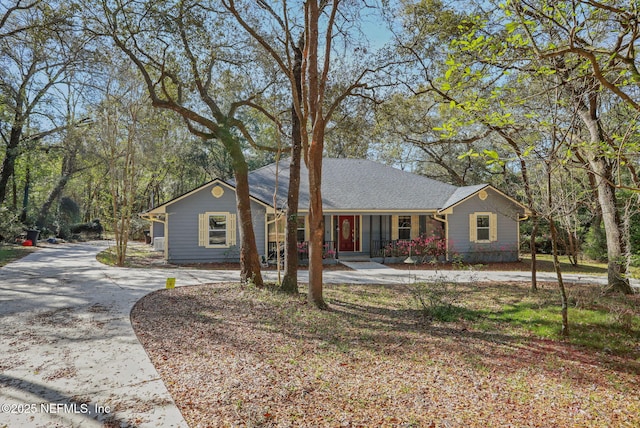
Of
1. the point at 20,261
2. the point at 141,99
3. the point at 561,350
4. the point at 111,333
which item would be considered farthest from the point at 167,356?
the point at 20,261

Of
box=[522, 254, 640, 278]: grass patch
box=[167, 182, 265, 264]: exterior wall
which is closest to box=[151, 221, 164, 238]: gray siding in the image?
box=[167, 182, 265, 264]: exterior wall

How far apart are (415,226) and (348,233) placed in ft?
10.7

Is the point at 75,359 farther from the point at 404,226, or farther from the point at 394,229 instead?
the point at 404,226

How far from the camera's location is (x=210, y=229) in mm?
15195

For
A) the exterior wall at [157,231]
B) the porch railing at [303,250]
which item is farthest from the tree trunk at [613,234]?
the exterior wall at [157,231]

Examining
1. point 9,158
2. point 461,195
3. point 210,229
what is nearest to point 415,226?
point 461,195

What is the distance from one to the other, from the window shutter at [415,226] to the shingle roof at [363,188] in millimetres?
1029

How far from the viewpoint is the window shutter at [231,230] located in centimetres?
1526

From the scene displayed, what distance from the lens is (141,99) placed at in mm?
13688

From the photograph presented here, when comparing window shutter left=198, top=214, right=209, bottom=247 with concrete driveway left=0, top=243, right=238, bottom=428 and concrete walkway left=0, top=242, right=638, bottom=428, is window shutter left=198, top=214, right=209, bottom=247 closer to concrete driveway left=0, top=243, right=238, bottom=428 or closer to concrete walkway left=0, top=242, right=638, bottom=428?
concrete walkway left=0, top=242, right=638, bottom=428

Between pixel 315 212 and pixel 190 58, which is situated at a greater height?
pixel 190 58

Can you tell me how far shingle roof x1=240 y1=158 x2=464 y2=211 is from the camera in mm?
16234

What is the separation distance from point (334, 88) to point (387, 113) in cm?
173

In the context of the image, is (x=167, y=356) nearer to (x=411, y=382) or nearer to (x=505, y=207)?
(x=411, y=382)
